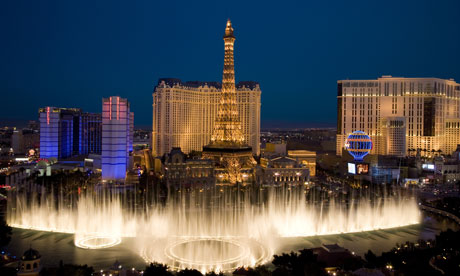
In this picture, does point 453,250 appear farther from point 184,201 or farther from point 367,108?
point 367,108

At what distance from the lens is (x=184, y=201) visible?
117ft

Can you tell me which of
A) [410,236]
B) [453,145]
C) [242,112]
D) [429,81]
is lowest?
[410,236]

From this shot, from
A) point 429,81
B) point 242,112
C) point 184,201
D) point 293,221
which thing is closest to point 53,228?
point 184,201

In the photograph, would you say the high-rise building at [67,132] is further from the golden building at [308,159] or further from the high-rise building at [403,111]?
the high-rise building at [403,111]

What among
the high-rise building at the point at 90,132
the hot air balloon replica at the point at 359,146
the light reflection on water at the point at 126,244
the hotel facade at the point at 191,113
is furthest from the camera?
the high-rise building at the point at 90,132

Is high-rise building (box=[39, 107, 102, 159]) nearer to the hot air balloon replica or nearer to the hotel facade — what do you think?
the hotel facade

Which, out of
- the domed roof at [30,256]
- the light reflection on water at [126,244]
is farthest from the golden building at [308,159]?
the domed roof at [30,256]

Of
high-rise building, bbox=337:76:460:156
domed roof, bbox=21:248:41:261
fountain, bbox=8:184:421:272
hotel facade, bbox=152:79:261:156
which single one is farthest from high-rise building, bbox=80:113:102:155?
domed roof, bbox=21:248:41:261

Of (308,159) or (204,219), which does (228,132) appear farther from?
(204,219)

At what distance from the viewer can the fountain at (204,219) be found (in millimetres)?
22703

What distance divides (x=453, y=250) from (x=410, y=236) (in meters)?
5.52

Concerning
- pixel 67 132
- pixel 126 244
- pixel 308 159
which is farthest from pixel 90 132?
pixel 126 244

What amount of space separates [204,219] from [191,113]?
38.7 m

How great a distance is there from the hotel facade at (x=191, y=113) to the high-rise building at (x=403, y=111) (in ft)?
52.3
